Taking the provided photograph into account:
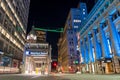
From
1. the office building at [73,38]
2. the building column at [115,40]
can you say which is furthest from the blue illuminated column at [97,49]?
the office building at [73,38]

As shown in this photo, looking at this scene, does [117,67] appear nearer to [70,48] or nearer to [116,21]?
[116,21]

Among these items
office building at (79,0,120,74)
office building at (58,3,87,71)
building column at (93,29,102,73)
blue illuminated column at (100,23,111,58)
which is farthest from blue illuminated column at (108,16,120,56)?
office building at (58,3,87,71)

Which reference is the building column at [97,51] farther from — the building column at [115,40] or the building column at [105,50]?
the building column at [115,40]

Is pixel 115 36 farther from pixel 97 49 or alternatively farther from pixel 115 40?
pixel 97 49

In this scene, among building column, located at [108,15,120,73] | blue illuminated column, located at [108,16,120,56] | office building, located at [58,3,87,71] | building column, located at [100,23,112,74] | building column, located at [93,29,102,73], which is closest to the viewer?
building column, located at [108,15,120,73]

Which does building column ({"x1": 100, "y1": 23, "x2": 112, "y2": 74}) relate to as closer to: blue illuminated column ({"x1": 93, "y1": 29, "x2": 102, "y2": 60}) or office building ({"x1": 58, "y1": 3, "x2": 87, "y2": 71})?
blue illuminated column ({"x1": 93, "y1": 29, "x2": 102, "y2": 60})

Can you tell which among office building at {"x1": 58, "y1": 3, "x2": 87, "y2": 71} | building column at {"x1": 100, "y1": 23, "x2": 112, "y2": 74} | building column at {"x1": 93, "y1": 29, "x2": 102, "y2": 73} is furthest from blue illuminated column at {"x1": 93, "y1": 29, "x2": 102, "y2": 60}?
office building at {"x1": 58, "y1": 3, "x2": 87, "y2": 71}

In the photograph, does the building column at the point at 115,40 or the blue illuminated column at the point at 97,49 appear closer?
the building column at the point at 115,40

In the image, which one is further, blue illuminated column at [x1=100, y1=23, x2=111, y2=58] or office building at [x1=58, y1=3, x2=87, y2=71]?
office building at [x1=58, y1=3, x2=87, y2=71]

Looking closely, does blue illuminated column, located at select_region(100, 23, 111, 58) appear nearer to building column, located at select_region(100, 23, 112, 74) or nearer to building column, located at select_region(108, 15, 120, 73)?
building column, located at select_region(100, 23, 112, 74)

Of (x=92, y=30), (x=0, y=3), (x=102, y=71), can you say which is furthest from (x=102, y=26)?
(x=0, y=3)

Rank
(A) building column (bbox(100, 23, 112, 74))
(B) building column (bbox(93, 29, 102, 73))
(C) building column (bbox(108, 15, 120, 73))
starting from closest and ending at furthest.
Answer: (C) building column (bbox(108, 15, 120, 73)) < (A) building column (bbox(100, 23, 112, 74)) < (B) building column (bbox(93, 29, 102, 73))

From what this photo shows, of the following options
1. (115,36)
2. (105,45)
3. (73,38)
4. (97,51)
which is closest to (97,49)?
(97,51)

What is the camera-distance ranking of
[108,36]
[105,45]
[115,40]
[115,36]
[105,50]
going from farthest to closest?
[105,45] < [108,36] < [105,50] < [115,36] < [115,40]
